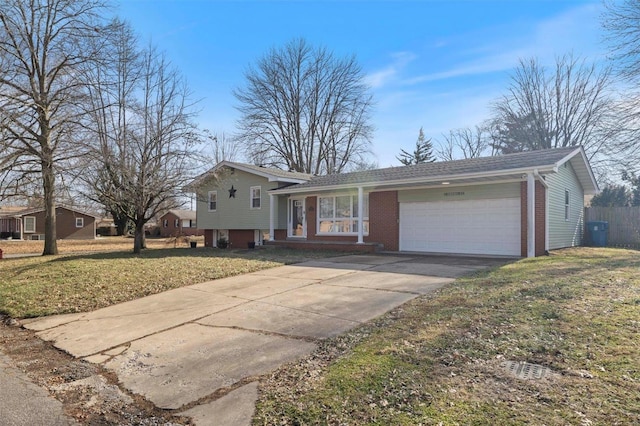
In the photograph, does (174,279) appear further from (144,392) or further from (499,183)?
(499,183)

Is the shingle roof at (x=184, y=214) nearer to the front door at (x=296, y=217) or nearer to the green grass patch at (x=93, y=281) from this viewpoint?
the front door at (x=296, y=217)

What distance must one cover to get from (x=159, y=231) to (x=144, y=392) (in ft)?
171

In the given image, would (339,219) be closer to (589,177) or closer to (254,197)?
(254,197)

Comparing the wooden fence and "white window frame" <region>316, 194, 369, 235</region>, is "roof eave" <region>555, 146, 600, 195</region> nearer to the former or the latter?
the wooden fence

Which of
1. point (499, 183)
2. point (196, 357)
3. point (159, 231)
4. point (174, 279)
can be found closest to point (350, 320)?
point (196, 357)

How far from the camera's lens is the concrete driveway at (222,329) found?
3.82 m

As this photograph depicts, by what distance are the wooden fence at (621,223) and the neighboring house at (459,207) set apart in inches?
45.3

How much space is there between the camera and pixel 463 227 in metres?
14.5

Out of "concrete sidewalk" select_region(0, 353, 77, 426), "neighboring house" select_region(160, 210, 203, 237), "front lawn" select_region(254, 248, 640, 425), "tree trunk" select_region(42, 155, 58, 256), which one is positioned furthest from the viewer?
"neighboring house" select_region(160, 210, 203, 237)

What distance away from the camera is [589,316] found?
16.4 feet

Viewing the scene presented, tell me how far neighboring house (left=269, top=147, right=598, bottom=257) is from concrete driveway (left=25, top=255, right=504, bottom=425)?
446 cm

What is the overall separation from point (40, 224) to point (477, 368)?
4782 centimetres

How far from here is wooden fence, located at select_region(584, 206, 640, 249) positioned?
1811cm

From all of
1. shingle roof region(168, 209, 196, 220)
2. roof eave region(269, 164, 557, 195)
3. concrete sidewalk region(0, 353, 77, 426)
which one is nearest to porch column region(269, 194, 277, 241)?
roof eave region(269, 164, 557, 195)
